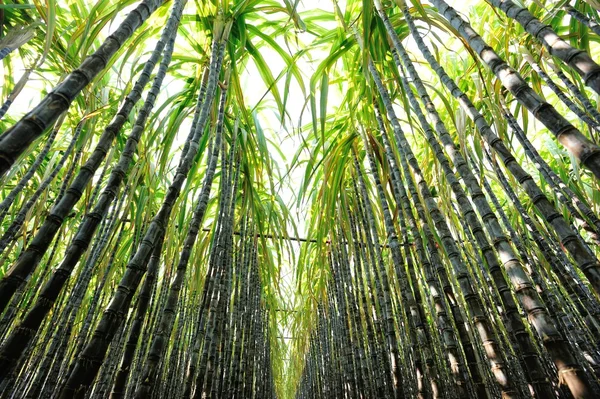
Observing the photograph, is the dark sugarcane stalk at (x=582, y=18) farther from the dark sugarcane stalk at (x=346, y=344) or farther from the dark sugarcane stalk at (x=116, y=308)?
the dark sugarcane stalk at (x=346, y=344)

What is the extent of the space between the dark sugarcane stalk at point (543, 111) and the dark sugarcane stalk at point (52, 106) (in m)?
1.03

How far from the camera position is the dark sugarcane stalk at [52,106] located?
585 mm

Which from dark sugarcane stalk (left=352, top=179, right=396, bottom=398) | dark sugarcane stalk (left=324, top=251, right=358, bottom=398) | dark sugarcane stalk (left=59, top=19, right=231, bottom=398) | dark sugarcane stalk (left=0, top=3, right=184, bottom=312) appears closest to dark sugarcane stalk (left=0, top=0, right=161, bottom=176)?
dark sugarcane stalk (left=0, top=3, right=184, bottom=312)

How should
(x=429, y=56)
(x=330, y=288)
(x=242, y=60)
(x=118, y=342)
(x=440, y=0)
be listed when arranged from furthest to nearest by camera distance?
(x=330, y=288)
(x=118, y=342)
(x=242, y=60)
(x=429, y=56)
(x=440, y=0)

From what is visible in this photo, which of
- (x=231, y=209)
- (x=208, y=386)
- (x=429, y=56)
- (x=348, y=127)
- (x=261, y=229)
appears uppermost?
(x=348, y=127)

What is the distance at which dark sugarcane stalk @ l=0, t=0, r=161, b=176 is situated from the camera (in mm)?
585

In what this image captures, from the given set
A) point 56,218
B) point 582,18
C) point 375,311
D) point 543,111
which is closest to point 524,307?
point 543,111

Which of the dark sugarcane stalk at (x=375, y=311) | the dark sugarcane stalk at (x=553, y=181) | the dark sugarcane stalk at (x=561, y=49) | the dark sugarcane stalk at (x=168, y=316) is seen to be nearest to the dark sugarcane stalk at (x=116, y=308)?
the dark sugarcane stalk at (x=168, y=316)

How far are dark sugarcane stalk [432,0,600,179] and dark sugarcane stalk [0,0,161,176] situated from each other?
3.37ft

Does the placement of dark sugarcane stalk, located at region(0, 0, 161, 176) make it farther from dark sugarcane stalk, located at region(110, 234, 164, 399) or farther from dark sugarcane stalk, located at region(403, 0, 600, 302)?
dark sugarcane stalk, located at region(403, 0, 600, 302)

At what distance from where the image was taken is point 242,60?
2.62 m

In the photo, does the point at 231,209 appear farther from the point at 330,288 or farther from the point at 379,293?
the point at 330,288

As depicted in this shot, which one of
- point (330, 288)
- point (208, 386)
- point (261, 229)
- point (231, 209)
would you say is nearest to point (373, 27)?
point (231, 209)

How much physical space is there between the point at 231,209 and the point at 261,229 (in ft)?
3.56
